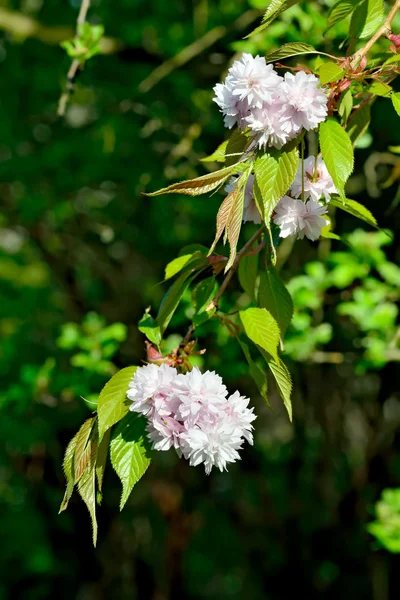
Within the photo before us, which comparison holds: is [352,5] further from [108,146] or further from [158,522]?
[158,522]

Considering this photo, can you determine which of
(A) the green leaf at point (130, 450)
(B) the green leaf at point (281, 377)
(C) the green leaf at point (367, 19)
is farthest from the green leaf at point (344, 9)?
(A) the green leaf at point (130, 450)

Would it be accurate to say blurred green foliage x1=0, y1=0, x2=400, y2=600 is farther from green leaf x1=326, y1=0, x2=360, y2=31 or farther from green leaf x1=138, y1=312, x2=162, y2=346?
green leaf x1=138, y1=312, x2=162, y2=346

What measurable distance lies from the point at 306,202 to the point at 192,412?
1.10 ft

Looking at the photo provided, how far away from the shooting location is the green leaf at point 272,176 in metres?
0.88

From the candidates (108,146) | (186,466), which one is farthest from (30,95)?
(186,466)

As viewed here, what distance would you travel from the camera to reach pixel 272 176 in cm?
89

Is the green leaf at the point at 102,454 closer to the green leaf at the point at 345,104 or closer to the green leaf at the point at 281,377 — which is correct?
the green leaf at the point at 281,377

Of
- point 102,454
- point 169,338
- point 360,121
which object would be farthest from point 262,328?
point 169,338

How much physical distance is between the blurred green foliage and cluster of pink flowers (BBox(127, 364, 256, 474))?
0.86 m

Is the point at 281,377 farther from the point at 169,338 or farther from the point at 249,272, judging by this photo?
the point at 169,338

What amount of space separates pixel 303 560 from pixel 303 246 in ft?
8.58

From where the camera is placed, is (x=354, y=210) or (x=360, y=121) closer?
(x=354, y=210)

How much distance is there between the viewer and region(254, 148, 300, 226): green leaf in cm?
88

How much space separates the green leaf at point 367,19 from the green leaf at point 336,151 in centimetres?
27
